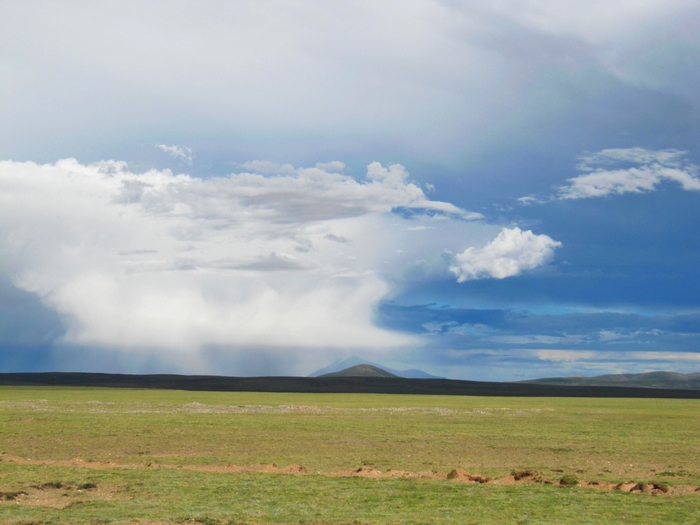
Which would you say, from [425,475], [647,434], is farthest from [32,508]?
[647,434]

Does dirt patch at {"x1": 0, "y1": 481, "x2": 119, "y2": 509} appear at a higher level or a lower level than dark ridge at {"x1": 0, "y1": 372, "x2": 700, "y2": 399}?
higher

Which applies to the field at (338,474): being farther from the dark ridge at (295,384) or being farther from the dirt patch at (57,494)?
the dark ridge at (295,384)

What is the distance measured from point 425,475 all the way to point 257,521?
881cm

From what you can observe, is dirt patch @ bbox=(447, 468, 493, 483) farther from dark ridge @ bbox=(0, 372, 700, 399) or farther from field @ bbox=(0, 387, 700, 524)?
dark ridge @ bbox=(0, 372, 700, 399)

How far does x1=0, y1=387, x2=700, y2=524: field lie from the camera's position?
16359 mm

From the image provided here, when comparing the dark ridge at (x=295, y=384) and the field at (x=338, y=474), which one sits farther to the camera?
the dark ridge at (x=295, y=384)

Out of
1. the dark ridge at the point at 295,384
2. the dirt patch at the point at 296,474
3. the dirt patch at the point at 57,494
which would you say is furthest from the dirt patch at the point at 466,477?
the dark ridge at the point at 295,384

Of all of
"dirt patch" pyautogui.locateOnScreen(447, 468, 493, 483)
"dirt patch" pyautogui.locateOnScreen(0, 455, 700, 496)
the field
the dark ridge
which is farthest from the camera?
the dark ridge

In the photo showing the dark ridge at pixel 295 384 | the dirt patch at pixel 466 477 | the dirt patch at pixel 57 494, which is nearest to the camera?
the dirt patch at pixel 57 494

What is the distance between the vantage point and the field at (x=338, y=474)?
53.7ft

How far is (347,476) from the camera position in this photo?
2220cm

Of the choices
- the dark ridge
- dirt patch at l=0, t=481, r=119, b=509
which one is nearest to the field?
dirt patch at l=0, t=481, r=119, b=509

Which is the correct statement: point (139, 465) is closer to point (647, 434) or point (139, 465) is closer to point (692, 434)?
point (647, 434)

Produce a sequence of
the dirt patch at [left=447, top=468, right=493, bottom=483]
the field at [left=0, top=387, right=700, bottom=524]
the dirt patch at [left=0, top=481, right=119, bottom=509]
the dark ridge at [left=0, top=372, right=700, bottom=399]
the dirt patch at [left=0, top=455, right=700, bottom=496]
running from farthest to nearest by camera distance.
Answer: the dark ridge at [left=0, top=372, right=700, bottom=399], the dirt patch at [left=447, top=468, right=493, bottom=483], the dirt patch at [left=0, top=455, right=700, bottom=496], the dirt patch at [left=0, top=481, right=119, bottom=509], the field at [left=0, top=387, right=700, bottom=524]
